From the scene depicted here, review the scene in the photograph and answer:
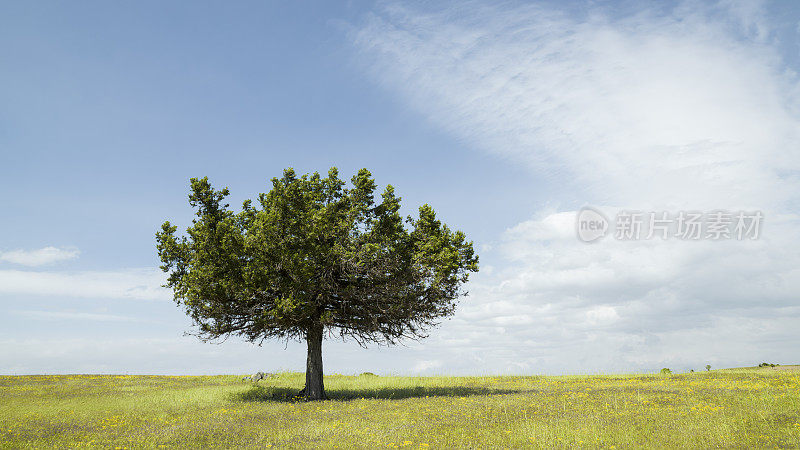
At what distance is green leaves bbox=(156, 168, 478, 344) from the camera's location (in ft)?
85.7

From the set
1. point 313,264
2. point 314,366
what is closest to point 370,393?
point 314,366

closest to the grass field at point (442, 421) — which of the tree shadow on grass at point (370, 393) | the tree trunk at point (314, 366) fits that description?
the tree shadow on grass at point (370, 393)

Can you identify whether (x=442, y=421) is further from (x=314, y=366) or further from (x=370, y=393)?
(x=370, y=393)

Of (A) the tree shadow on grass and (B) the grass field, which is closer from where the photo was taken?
(B) the grass field

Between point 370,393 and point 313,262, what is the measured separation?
37.0ft

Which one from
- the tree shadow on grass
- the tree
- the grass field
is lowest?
the tree shadow on grass

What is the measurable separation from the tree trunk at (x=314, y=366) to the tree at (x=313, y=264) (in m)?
0.06

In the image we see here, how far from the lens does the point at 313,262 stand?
2620 cm

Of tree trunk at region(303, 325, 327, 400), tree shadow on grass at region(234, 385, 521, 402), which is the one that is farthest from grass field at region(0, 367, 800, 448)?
tree trunk at region(303, 325, 327, 400)

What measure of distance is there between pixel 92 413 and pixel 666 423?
1055 inches

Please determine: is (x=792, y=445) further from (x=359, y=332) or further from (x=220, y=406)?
(x=220, y=406)

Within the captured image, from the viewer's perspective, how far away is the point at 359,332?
29.9 meters

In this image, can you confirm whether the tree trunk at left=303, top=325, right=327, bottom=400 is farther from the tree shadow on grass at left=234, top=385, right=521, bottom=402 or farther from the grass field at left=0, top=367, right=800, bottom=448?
the grass field at left=0, top=367, right=800, bottom=448

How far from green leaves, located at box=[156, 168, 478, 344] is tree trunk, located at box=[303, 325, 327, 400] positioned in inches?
30.4
